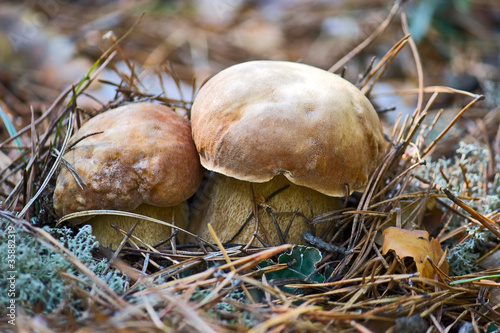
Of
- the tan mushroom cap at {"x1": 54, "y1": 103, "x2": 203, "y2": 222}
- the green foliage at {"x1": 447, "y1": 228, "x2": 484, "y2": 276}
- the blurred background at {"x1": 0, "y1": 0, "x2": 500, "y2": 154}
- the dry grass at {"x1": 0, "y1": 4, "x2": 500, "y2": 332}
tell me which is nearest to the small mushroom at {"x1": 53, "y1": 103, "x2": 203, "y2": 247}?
the tan mushroom cap at {"x1": 54, "y1": 103, "x2": 203, "y2": 222}

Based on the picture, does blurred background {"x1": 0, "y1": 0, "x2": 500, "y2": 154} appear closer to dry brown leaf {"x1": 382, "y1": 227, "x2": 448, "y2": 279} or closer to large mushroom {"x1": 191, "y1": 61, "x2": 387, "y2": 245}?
large mushroom {"x1": 191, "y1": 61, "x2": 387, "y2": 245}

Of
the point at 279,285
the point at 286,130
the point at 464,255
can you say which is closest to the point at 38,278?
the point at 279,285

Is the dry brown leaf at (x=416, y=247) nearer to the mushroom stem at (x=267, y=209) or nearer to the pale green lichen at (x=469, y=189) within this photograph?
the pale green lichen at (x=469, y=189)

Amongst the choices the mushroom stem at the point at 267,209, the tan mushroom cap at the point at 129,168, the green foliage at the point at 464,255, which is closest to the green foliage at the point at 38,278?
the tan mushroom cap at the point at 129,168

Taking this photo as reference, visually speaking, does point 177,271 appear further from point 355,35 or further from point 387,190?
point 355,35

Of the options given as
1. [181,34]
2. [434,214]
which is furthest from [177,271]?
[181,34]

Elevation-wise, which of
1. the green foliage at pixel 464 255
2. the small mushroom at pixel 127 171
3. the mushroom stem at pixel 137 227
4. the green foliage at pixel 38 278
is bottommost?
the green foliage at pixel 464 255
